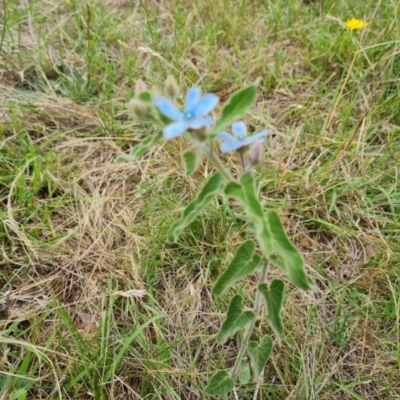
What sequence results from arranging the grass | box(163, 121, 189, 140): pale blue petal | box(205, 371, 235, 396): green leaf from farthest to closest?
the grass, box(205, 371, 235, 396): green leaf, box(163, 121, 189, 140): pale blue petal

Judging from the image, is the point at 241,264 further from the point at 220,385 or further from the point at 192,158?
the point at 220,385

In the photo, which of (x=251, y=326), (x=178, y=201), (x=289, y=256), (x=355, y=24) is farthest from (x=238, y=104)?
(x=355, y=24)

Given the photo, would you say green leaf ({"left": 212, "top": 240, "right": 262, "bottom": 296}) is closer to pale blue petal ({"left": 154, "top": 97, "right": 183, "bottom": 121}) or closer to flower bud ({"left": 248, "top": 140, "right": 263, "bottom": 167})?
flower bud ({"left": 248, "top": 140, "right": 263, "bottom": 167})

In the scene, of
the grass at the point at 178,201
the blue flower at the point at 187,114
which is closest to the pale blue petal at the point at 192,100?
the blue flower at the point at 187,114

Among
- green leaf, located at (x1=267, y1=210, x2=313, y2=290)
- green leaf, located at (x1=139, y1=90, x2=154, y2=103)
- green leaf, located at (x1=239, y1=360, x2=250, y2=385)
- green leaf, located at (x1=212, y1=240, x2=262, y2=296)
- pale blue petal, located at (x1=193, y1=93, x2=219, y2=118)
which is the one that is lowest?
green leaf, located at (x1=239, y1=360, x2=250, y2=385)

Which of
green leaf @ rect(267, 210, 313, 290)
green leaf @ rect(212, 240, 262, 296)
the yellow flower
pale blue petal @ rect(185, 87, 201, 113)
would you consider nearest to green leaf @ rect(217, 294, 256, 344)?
green leaf @ rect(212, 240, 262, 296)

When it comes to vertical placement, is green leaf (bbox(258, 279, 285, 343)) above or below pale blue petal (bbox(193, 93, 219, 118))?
below

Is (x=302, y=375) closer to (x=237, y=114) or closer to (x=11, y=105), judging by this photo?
(x=237, y=114)

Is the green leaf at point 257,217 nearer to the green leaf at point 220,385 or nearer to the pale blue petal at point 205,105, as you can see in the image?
the pale blue petal at point 205,105

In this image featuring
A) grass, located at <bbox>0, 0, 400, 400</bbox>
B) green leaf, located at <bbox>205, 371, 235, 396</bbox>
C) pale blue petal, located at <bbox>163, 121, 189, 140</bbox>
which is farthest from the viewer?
grass, located at <bbox>0, 0, 400, 400</bbox>
